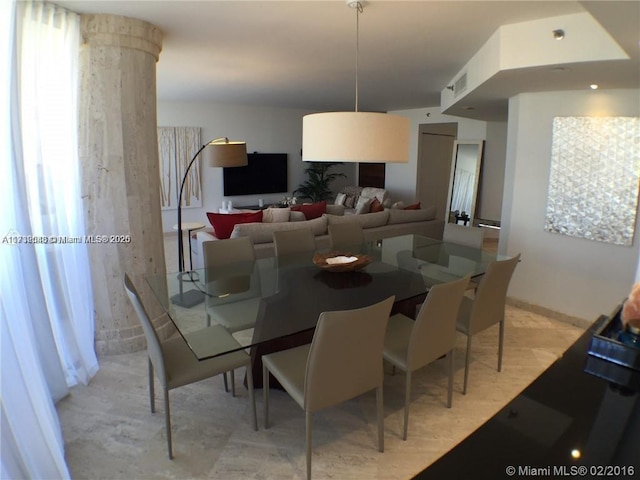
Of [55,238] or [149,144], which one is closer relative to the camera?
[55,238]

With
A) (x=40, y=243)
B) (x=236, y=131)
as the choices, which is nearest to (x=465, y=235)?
(x=40, y=243)

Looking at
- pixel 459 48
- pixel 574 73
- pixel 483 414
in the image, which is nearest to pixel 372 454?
pixel 483 414

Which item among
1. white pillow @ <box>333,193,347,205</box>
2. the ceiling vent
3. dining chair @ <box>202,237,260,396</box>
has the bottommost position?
dining chair @ <box>202,237,260,396</box>

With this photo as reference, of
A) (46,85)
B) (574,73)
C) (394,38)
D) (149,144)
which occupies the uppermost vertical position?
(394,38)

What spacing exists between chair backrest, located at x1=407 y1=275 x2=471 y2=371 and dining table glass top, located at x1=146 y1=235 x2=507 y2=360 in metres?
0.25

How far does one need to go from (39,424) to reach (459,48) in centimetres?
403

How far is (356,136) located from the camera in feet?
6.98

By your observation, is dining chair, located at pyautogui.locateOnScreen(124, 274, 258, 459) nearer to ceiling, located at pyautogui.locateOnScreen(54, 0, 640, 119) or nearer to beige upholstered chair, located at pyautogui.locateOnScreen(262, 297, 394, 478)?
beige upholstered chair, located at pyautogui.locateOnScreen(262, 297, 394, 478)

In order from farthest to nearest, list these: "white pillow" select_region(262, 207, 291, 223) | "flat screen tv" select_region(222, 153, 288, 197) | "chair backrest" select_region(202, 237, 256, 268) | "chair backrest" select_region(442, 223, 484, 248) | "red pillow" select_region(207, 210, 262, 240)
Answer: "flat screen tv" select_region(222, 153, 288, 197), "white pillow" select_region(262, 207, 291, 223), "red pillow" select_region(207, 210, 262, 240), "chair backrest" select_region(442, 223, 484, 248), "chair backrest" select_region(202, 237, 256, 268)

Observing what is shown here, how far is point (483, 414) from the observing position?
2.59 metres

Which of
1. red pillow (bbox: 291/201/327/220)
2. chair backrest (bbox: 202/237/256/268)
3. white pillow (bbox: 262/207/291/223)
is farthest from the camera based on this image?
red pillow (bbox: 291/201/327/220)

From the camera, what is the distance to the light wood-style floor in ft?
6.93

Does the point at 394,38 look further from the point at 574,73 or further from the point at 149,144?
the point at 149,144

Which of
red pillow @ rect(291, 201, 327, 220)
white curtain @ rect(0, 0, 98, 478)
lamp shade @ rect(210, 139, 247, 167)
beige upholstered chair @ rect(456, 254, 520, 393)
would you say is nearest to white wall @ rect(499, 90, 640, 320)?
beige upholstered chair @ rect(456, 254, 520, 393)
